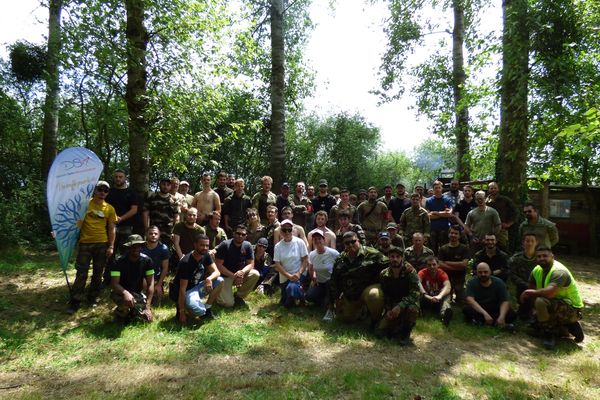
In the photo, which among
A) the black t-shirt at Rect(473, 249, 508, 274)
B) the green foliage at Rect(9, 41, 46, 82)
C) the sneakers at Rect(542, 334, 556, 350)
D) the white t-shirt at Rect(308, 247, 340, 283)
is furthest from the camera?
the green foliage at Rect(9, 41, 46, 82)

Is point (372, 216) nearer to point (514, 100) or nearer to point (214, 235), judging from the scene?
point (214, 235)

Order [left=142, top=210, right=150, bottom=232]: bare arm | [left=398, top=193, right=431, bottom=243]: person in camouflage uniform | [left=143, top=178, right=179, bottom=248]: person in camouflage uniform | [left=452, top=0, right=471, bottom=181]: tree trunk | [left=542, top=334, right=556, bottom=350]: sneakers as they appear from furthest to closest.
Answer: [left=452, top=0, right=471, bottom=181]: tree trunk, [left=398, top=193, right=431, bottom=243]: person in camouflage uniform, [left=143, top=178, right=179, bottom=248]: person in camouflage uniform, [left=142, top=210, right=150, bottom=232]: bare arm, [left=542, top=334, right=556, bottom=350]: sneakers

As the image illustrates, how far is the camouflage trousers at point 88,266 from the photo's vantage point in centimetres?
621

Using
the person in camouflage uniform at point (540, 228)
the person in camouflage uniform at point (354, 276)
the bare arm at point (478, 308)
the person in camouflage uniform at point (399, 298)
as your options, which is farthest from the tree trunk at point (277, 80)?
the person in camouflage uniform at point (540, 228)

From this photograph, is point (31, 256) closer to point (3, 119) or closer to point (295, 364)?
point (3, 119)

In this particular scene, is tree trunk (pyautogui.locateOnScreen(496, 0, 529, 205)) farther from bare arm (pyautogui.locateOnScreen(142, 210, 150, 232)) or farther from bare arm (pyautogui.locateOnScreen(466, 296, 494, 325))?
bare arm (pyautogui.locateOnScreen(142, 210, 150, 232))

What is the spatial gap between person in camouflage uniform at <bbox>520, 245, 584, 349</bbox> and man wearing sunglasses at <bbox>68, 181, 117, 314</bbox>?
6.50 m

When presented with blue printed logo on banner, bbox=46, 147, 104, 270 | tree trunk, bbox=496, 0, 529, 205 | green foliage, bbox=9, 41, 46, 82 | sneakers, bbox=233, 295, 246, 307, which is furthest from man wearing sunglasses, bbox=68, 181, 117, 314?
green foliage, bbox=9, 41, 46, 82

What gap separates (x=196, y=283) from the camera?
20.5 feet

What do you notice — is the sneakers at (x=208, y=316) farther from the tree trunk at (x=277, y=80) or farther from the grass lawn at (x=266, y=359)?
the tree trunk at (x=277, y=80)

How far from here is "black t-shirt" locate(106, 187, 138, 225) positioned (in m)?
6.88

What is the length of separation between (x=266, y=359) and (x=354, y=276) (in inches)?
75.2

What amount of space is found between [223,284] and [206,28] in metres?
4.86

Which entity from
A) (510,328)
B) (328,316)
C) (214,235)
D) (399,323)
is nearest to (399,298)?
(399,323)
